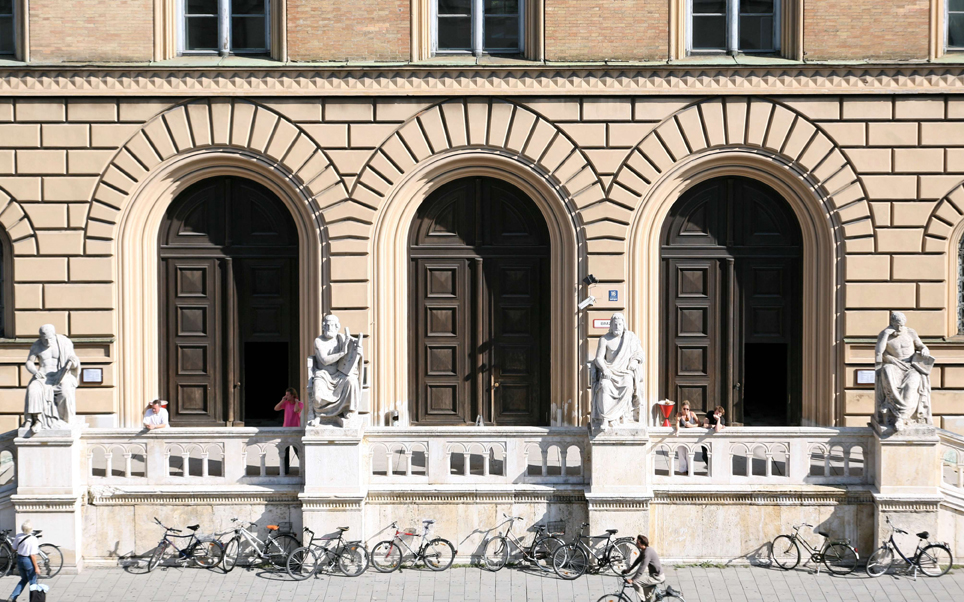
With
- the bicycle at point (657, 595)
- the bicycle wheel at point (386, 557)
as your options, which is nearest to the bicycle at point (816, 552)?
the bicycle at point (657, 595)

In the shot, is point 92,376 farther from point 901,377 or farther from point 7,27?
point 901,377

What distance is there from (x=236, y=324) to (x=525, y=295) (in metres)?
5.66

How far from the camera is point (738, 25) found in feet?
71.9

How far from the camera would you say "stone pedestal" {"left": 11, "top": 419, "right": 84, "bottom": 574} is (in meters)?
17.6

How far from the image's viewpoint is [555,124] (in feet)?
71.2

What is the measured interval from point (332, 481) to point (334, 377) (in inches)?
63.0

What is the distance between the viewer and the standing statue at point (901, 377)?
17.6 m

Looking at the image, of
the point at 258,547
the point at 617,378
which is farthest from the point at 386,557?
the point at 617,378

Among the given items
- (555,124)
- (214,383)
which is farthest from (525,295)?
(214,383)

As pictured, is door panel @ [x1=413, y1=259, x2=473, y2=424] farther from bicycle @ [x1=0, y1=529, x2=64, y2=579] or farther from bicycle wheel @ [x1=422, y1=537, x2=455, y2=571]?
bicycle @ [x1=0, y1=529, x2=64, y2=579]

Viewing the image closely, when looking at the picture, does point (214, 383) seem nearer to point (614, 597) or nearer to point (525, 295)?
point (525, 295)

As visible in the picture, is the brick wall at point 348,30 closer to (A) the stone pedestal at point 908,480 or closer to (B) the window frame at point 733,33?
(B) the window frame at point 733,33

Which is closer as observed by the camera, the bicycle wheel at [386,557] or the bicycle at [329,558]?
the bicycle at [329,558]

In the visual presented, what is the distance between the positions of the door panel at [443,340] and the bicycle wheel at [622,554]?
5938 millimetres
